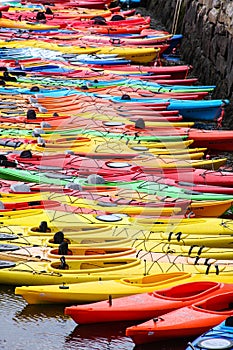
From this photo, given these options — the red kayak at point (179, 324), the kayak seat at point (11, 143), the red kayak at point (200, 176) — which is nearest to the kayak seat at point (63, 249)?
the red kayak at point (179, 324)

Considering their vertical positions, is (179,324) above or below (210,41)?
below

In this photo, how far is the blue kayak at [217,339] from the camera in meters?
9.81

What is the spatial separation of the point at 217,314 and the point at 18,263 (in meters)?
2.41

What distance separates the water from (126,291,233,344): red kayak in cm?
16

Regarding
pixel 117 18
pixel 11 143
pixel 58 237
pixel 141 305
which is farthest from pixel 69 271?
pixel 117 18

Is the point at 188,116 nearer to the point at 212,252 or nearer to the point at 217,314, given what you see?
the point at 212,252

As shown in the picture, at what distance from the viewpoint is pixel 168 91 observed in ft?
65.7

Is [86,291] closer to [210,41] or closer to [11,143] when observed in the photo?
[11,143]

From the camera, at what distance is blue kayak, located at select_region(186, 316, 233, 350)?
981 centimetres

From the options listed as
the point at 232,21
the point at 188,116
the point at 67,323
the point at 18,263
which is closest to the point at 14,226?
the point at 18,263

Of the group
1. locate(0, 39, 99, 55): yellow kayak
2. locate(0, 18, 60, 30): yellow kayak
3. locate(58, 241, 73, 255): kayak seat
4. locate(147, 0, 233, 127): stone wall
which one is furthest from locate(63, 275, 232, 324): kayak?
locate(0, 18, 60, 30): yellow kayak

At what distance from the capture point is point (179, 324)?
34.4 feet

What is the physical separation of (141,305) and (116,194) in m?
Answer: 3.09

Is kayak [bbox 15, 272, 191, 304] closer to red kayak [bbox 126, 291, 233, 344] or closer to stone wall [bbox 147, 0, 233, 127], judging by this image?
red kayak [bbox 126, 291, 233, 344]
